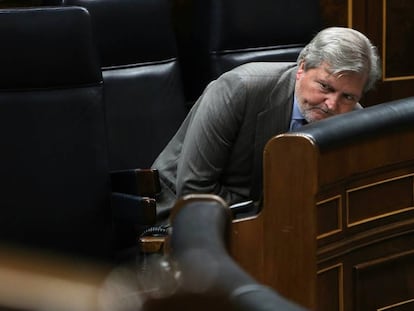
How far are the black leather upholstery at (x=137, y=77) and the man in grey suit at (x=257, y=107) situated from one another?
393 millimetres

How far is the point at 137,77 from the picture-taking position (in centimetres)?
184

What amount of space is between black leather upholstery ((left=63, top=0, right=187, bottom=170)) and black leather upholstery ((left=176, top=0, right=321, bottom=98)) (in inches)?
5.0

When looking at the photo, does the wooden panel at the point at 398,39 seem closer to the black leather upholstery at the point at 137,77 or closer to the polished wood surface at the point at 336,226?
the black leather upholstery at the point at 137,77

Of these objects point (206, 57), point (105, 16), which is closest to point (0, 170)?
point (105, 16)

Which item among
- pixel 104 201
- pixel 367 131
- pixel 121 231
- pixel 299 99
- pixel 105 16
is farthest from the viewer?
pixel 105 16

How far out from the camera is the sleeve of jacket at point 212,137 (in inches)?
55.3

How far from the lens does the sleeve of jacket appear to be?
141cm

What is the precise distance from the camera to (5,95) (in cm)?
148

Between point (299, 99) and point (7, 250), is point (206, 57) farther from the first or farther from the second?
point (7, 250)

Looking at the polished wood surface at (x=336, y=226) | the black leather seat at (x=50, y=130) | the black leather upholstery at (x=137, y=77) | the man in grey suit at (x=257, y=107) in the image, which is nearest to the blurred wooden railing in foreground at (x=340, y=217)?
the polished wood surface at (x=336, y=226)

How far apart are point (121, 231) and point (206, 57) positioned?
52cm

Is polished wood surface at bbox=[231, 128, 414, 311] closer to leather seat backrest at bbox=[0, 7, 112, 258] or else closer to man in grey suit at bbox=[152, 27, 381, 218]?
man in grey suit at bbox=[152, 27, 381, 218]

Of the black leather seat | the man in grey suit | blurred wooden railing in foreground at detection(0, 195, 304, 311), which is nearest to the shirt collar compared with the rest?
the man in grey suit

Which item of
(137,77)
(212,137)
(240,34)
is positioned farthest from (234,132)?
(240,34)
